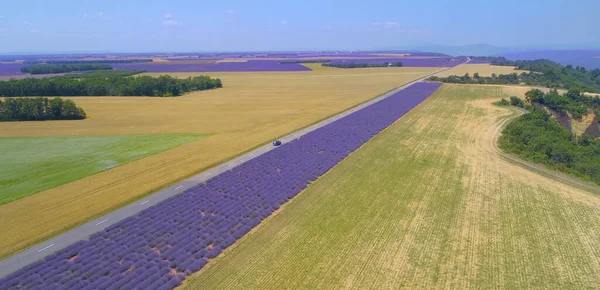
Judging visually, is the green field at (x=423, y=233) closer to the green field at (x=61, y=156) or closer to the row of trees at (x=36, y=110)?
the green field at (x=61, y=156)

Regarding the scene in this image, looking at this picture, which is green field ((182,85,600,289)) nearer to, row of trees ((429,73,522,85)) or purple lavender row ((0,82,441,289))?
purple lavender row ((0,82,441,289))

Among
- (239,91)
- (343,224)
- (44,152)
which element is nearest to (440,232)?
(343,224)

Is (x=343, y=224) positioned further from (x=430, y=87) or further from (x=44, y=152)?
(x=430, y=87)

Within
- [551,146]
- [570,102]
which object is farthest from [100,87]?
[570,102]

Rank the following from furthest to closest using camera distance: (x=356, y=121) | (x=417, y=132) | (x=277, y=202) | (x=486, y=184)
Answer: (x=356, y=121)
(x=417, y=132)
(x=486, y=184)
(x=277, y=202)

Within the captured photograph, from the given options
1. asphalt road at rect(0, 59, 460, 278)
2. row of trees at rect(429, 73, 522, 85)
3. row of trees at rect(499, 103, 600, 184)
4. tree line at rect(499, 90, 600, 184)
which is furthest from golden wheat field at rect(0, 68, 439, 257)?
tree line at rect(499, 90, 600, 184)

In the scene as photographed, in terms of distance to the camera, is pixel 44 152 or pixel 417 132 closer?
pixel 44 152
